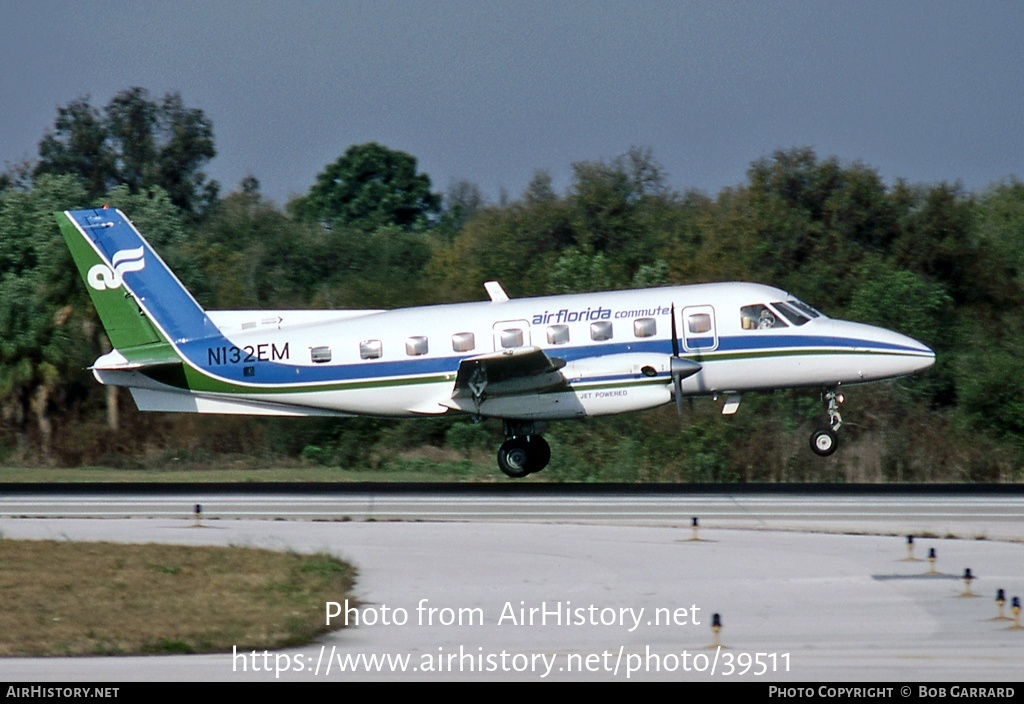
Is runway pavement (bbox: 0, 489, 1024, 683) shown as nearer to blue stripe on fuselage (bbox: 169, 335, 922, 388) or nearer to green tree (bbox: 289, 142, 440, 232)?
blue stripe on fuselage (bbox: 169, 335, 922, 388)

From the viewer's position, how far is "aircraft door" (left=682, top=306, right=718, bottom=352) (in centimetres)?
2105

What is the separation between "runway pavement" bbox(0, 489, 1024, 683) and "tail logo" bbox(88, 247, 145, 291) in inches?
264

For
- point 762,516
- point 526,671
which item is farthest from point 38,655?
point 762,516

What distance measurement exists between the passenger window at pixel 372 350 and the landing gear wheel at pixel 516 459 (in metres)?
2.78

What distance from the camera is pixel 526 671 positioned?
8.91m

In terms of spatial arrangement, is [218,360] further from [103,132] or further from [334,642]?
[103,132]

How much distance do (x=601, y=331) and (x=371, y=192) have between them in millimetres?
50272

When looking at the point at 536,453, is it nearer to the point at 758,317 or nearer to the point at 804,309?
the point at 758,317

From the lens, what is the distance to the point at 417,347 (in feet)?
70.9

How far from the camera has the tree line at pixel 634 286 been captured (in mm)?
25531

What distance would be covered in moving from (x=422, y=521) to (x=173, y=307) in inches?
320

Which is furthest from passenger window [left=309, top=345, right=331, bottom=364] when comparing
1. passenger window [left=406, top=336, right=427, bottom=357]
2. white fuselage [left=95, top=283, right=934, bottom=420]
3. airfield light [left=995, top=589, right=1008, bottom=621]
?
airfield light [left=995, top=589, right=1008, bottom=621]

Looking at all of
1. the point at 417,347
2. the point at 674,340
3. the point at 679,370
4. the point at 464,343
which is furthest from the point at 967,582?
the point at 417,347

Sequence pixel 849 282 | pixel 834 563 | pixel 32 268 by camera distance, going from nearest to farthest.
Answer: pixel 834 563 → pixel 849 282 → pixel 32 268
